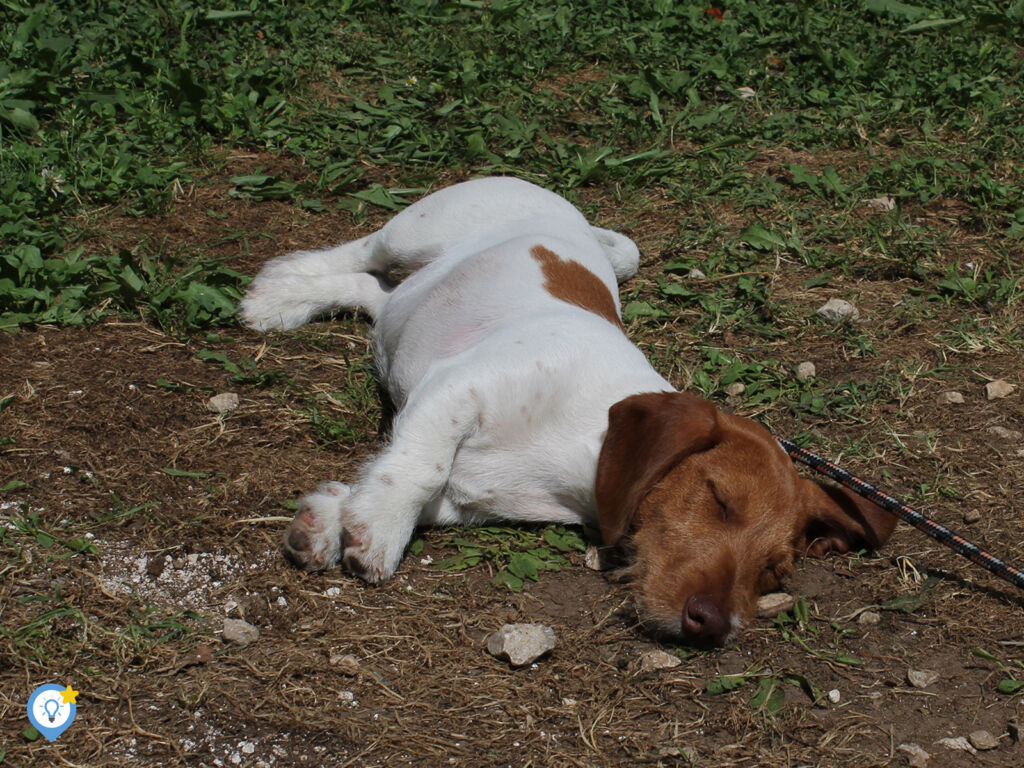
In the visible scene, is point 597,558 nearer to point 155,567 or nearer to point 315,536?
point 315,536

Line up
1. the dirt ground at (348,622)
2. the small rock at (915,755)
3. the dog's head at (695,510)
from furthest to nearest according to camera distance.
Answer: the dog's head at (695,510) → the small rock at (915,755) → the dirt ground at (348,622)

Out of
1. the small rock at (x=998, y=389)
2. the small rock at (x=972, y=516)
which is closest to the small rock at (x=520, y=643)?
the small rock at (x=972, y=516)

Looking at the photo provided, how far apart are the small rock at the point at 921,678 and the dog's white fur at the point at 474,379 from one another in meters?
1.26

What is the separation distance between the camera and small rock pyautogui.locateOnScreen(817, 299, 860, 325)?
570 centimetres

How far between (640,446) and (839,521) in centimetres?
89

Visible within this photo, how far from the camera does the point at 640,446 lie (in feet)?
12.4

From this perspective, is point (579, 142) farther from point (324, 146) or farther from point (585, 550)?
point (585, 550)

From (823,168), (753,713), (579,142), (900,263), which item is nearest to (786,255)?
(900,263)

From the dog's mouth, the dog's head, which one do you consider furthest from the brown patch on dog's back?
the dog's mouth

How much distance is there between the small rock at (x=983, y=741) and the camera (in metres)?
3.33

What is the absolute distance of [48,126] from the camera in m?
6.10

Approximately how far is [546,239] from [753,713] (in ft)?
8.18

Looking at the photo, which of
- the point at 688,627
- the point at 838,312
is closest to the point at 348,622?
the point at 688,627

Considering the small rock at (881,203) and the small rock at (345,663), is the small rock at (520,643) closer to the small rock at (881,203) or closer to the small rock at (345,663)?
the small rock at (345,663)
